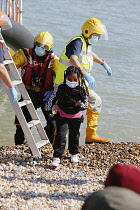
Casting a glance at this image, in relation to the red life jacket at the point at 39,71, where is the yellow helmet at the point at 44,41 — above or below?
above

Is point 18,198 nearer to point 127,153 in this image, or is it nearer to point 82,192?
point 82,192

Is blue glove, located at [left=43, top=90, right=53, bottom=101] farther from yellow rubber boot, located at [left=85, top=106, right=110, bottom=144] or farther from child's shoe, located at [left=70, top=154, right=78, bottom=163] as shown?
child's shoe, located at [left=70, top=154, right=78, bottom=163]

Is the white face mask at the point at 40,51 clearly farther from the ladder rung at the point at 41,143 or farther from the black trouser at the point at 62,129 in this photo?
the ladder rung at the point at 41,143

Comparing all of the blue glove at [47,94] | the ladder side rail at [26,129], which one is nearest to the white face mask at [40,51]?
the blue glove at [47,94]

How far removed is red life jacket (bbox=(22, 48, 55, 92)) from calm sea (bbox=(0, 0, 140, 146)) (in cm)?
211

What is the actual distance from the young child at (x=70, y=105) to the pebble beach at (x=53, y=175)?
0.84 ft

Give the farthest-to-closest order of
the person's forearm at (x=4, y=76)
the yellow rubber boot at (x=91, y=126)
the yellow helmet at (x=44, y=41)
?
1. the yellow rubber boot at (x=91, y=126)
2. the yellow helmet at (x=44, y=41)
3. the person's forearm at (x=4, y=76)

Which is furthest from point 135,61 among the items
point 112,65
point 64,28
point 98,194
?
point 98,194

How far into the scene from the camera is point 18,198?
4.73 m

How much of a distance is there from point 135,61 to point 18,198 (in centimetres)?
1299

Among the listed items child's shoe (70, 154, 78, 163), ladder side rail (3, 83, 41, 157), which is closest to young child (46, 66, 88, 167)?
child's shoe (70, 154, 78, 163)

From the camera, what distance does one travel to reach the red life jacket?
6.45 m

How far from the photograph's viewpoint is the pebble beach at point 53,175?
4703mm

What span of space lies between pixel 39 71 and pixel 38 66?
0.06 metres
